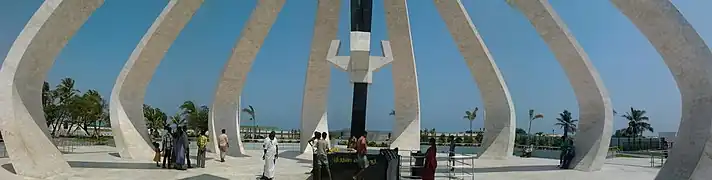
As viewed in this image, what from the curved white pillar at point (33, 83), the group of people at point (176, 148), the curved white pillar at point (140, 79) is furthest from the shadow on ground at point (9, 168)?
the curved white pillar at point (140, 79)

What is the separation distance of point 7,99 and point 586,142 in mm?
16354

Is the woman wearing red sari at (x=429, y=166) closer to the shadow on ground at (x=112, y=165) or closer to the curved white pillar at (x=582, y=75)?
the curved white pillar at (x=582, y=75)

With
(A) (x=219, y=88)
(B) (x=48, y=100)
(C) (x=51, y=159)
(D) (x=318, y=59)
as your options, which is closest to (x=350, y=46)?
(D) (x=318, y=59)

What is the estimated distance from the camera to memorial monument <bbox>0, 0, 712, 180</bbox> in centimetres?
1270

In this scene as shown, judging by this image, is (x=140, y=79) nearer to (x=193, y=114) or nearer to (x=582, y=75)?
(x=582, y=75)

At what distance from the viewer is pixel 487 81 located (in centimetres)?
2241

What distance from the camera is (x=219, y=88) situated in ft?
71.7

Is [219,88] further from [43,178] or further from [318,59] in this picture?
[43,178]

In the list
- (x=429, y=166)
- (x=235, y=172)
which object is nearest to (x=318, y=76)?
(x=235, y=172)

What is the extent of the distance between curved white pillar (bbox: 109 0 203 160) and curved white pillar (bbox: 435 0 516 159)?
370 inches

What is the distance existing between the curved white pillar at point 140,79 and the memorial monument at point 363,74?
0.13ft

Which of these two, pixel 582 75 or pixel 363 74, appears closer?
pixel 582 75

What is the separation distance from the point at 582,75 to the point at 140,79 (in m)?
14.9

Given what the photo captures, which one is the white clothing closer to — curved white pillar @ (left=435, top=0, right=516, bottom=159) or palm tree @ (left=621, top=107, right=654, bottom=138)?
curved white pillar @ (left=435, top=0, right=516, bottom=159)
